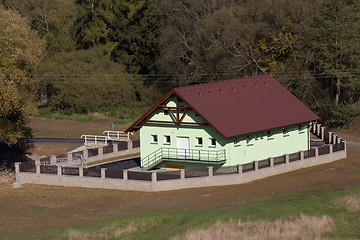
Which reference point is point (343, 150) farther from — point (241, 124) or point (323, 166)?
point (241, 124)

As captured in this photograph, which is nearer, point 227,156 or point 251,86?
point 227,156

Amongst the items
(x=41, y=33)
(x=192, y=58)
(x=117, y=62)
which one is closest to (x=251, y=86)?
(x=192, y=58)

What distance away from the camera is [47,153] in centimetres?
8175

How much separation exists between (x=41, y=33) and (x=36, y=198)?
216ft

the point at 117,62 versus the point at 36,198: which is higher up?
Result: the point at 117,62

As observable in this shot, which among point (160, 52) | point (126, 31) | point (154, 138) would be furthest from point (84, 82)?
point (154, 138)

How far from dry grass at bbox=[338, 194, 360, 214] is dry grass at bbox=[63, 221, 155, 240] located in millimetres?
12986

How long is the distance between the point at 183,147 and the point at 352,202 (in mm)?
17955

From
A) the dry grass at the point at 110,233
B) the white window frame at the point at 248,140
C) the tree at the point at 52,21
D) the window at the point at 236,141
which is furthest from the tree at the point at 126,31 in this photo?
the dry grass at the point at 110,233

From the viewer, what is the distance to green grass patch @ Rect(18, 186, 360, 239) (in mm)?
46250

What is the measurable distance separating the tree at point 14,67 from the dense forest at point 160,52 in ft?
0.32

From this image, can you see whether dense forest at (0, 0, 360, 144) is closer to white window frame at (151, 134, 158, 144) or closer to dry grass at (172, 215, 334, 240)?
white window frame at (151, 134, 158, 144)

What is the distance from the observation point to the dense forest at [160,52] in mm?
73188

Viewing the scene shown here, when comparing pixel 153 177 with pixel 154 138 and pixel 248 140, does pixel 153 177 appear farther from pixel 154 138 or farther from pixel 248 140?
pixel 248 140
